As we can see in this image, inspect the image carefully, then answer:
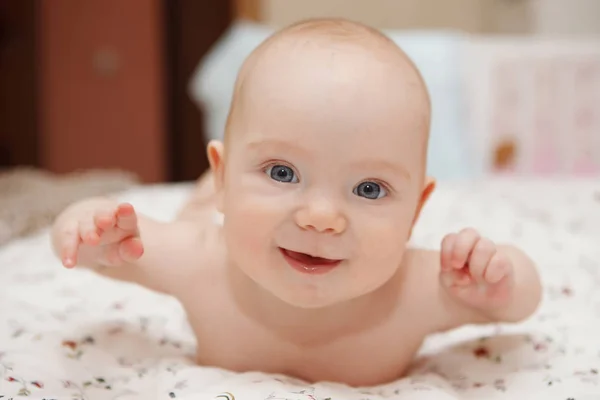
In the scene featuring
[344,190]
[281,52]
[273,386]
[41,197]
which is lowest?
[41,197]

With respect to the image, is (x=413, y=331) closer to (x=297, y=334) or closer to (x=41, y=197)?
(x=297, y=334)

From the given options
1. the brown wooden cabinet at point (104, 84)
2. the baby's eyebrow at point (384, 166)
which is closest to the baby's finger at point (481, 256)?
the baby's eyebrow at point (384, 166)

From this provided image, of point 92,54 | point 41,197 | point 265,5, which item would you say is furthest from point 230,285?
point 92,54

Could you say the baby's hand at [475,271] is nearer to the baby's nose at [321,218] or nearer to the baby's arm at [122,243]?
the baby's nose at [321,218]

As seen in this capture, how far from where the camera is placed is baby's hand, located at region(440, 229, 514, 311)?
739mm

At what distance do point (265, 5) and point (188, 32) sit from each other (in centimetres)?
52

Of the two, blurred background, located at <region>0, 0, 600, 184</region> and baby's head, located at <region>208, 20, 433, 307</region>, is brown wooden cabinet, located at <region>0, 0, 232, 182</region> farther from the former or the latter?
baby's head, located at <region>208, 20, 433, 307</region>

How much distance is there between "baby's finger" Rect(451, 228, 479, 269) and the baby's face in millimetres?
65

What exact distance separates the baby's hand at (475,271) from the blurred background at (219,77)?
161 cm

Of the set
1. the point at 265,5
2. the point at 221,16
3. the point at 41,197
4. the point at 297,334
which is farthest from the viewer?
the point at 221,16

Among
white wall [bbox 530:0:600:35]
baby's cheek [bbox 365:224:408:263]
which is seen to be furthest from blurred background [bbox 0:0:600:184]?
baby's cheek [bbox 365:224:408:263]

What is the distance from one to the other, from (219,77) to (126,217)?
1.89m

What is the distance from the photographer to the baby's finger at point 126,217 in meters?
0.71

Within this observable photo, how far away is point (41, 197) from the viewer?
5.99 ft
